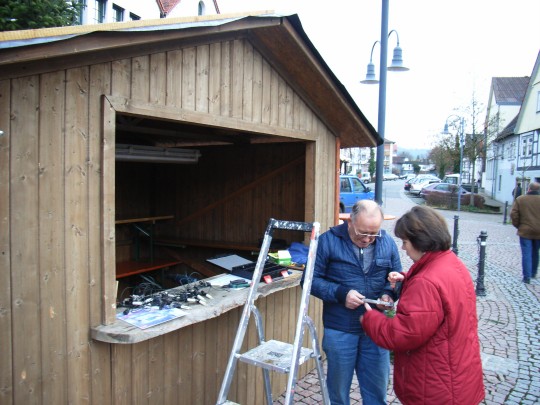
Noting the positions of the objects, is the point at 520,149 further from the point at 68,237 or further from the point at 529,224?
the point at 68,237

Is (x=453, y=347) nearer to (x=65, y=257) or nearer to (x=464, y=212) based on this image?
(x=65, y=257)

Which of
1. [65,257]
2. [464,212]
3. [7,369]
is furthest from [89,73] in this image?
[464,212]

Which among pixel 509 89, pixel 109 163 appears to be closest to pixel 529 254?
pixel 109 163

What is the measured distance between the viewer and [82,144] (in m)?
2.57

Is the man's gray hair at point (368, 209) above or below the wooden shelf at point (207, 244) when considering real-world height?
above

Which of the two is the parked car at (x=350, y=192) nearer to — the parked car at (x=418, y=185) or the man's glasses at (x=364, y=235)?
the man's glasses at (x=364, y=235)

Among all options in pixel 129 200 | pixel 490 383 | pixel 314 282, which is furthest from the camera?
pixel 129 200

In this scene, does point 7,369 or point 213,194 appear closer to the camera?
point 7,369

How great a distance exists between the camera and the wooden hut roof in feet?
7.03

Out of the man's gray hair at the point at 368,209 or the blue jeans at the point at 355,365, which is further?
the blue jeans at the point at 355,365

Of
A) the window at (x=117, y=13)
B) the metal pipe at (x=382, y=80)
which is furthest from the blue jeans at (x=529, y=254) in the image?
the window at (x=117, y=13)

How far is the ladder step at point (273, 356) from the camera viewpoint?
2.74 meters

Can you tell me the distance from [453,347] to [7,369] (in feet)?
7.01

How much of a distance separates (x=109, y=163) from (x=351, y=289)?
161cm
